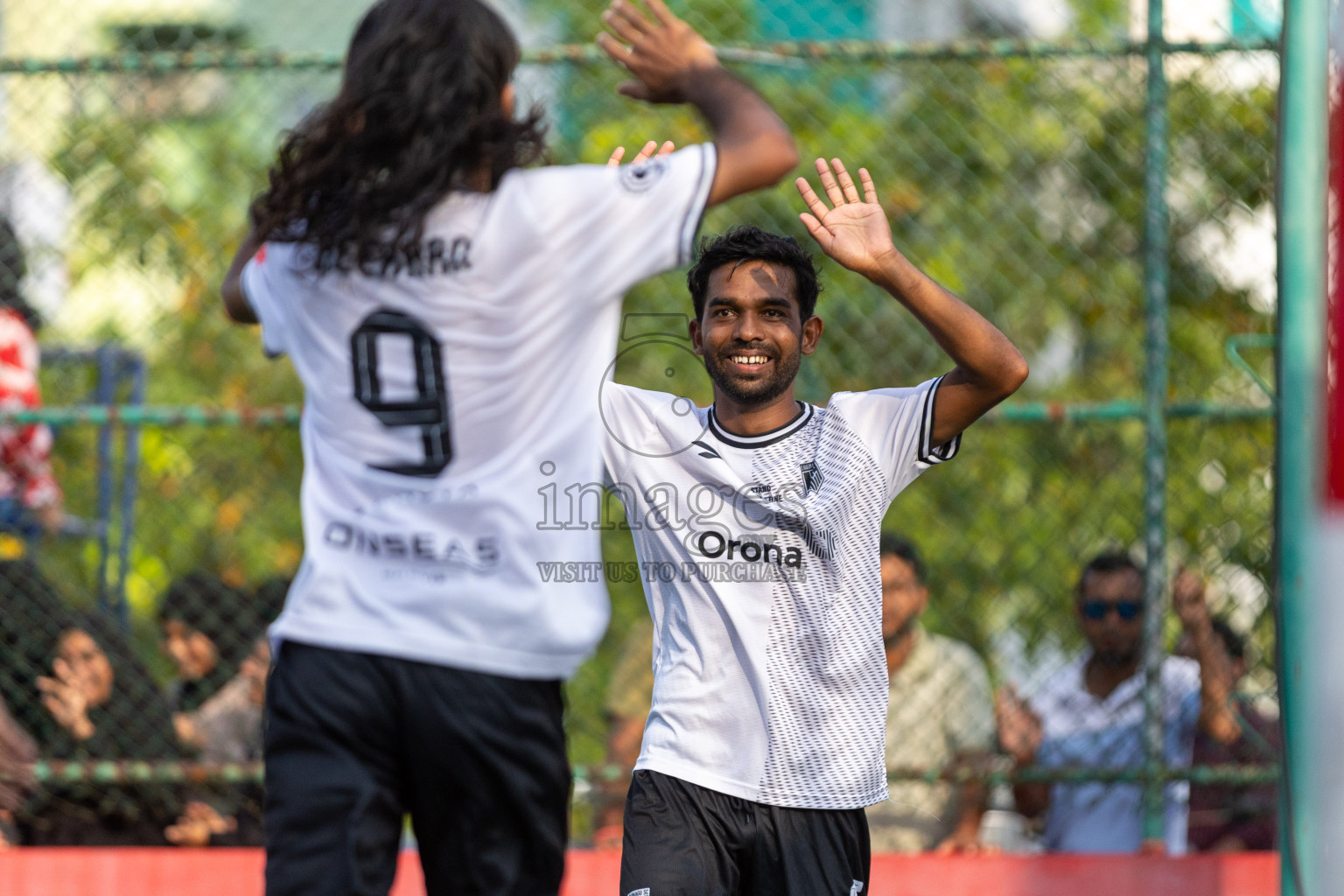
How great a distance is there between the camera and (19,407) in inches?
191

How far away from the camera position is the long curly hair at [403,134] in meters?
2.08

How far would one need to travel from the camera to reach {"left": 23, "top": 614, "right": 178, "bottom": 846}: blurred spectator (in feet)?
15.1

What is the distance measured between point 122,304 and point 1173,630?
503 centimetres

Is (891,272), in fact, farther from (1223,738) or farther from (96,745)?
(96,745)

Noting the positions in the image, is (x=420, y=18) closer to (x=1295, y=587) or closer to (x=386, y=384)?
(x=386, y=384)

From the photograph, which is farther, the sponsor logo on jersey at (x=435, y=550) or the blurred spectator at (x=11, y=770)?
the blurred spectator at (x=11, y=770)

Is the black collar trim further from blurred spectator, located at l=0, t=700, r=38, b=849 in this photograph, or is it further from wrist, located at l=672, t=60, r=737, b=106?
blurred spectator, located at l=0, t=700, r=38, b=849

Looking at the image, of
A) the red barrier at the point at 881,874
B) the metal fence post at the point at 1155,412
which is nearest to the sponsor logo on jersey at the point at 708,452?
the red barrier at the point at 881,874

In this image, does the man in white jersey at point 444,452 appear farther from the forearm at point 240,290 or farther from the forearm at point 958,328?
the forearm at point 958,328

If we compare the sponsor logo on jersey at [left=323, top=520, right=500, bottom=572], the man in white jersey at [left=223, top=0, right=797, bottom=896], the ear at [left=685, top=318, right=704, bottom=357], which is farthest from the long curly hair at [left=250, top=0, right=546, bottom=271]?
the ear at [left=685, top=318, right=704, bottom=357]

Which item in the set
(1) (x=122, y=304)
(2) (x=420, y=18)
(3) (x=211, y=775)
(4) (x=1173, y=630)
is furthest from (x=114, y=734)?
(4) (x=1173, y=630)

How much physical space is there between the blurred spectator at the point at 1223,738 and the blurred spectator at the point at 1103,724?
0.27ft

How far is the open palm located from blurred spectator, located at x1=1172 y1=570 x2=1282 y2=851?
253cm

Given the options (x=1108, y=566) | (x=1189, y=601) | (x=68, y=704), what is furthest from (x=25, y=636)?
(x=1189, y=601)
